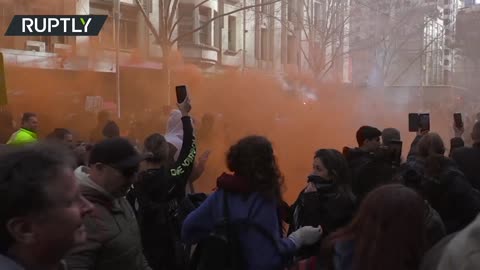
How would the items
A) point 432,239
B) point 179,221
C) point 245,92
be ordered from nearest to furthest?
point 432,239
point 179,221
point 245,92

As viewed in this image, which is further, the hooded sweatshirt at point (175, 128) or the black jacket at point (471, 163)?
the hooded sweatshirt at point (175, 128)

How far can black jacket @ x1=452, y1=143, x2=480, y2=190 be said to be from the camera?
5.80 metres

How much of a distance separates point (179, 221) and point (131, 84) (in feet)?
59.4

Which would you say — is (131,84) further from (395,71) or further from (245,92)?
(395,71)

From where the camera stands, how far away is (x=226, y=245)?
3.31m

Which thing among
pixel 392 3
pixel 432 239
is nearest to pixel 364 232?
pixel 432 239

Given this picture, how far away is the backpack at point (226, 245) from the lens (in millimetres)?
3306

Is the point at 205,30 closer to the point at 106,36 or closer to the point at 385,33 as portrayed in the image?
the point at 106,36

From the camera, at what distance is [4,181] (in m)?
1.70

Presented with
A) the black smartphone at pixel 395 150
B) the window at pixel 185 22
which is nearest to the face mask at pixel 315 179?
the black smartphone at pixel 395 150

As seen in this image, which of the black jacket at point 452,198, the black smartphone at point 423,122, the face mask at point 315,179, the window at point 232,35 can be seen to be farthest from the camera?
the window at point 232,35

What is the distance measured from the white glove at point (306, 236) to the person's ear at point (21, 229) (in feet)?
6.95

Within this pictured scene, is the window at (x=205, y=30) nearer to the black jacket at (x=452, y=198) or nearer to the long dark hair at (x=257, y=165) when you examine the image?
the black jacket at (x=452, y=198)

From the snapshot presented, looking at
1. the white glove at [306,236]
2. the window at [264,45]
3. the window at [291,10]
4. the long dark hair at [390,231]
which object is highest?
the window at [291,10]
